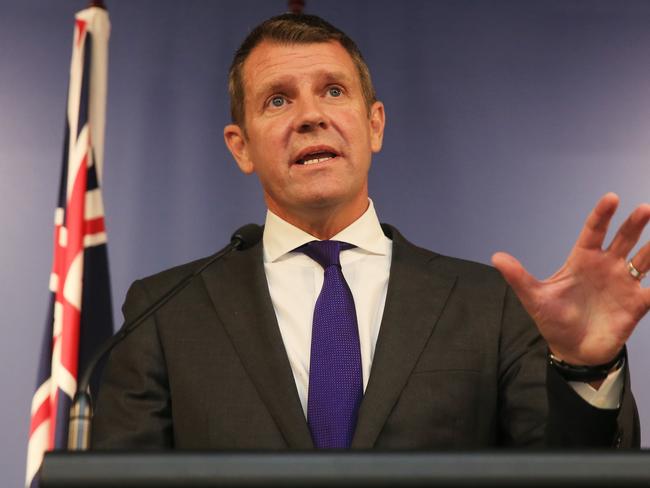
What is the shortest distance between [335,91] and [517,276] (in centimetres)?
86

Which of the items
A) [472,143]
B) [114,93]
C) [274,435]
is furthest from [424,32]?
[274,435]

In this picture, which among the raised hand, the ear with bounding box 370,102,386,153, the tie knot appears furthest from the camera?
the ear with bounding box 370,102,386,153

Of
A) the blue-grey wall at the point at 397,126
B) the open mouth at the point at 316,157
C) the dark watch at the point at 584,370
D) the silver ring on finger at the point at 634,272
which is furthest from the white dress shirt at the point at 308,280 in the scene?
the blue-grey wall at the point at 397,126

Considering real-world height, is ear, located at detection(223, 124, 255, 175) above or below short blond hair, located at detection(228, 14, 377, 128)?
below

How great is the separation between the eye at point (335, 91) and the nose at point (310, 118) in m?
0.06

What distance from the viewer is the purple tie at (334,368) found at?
5.17 feet

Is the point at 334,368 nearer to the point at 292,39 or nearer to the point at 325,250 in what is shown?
the point at 325,250

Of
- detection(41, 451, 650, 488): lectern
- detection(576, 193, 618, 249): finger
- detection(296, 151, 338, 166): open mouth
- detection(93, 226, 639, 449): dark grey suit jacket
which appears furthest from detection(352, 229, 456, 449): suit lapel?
detection(41, 451, 650, 488): lectern

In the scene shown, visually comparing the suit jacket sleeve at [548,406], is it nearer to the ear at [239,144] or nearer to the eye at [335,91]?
the eye at [335,91]

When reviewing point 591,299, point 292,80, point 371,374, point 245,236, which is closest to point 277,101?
point 292,80

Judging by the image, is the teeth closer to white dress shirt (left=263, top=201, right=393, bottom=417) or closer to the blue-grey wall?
white dress shirt (left=263, top=201, right=393, bottom=417)

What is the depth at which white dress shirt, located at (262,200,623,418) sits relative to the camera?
1.70m

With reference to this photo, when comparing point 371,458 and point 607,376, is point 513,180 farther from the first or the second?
point 371,458

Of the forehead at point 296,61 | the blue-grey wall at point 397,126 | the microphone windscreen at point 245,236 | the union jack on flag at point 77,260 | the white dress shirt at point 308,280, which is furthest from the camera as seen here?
the blue-grey wall at point 397,126
